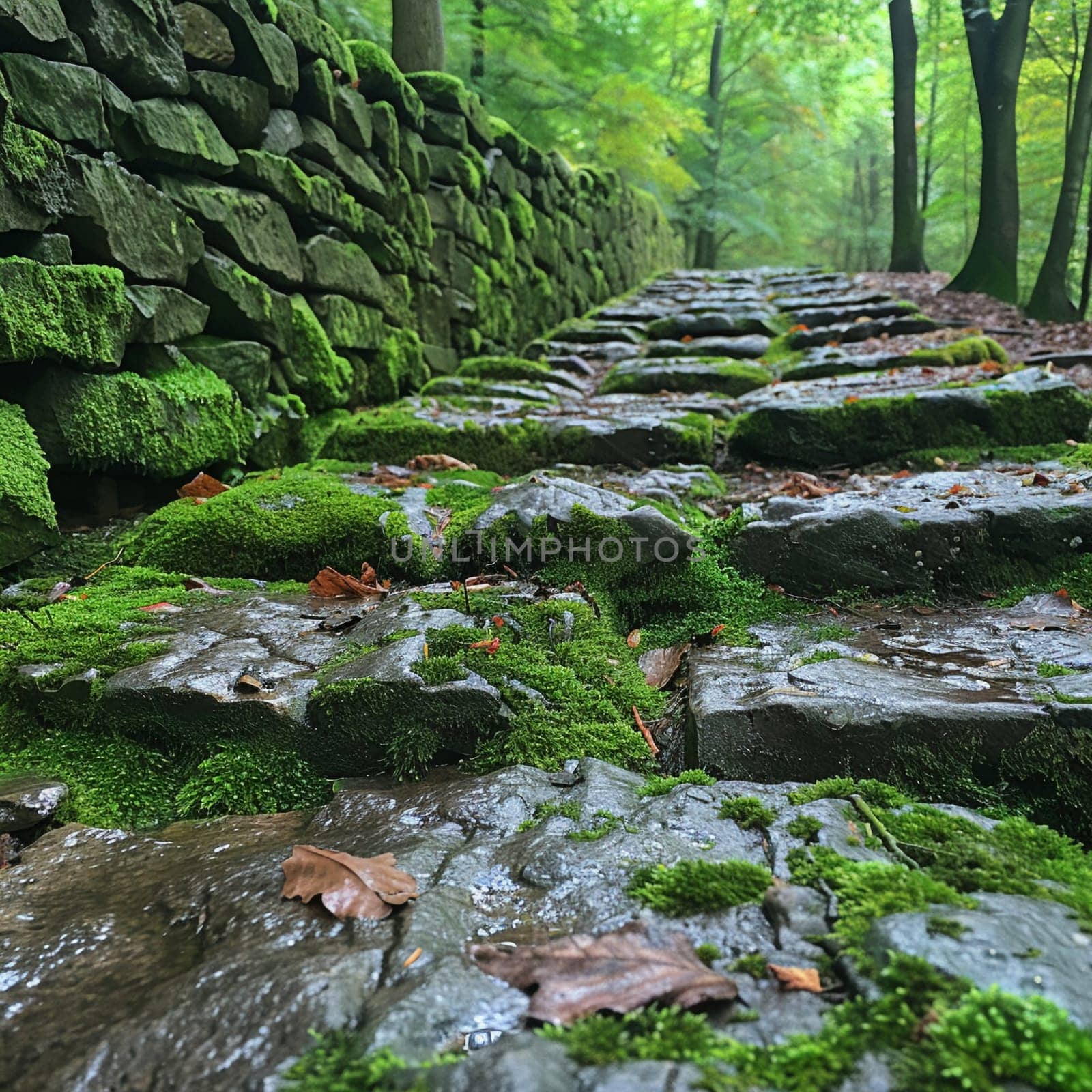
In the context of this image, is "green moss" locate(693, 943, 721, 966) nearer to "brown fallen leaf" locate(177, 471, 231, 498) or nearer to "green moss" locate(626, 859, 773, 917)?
"green moss" locate(626, 859, 773, 917)

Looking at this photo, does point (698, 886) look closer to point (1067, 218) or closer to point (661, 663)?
point (661, 663)

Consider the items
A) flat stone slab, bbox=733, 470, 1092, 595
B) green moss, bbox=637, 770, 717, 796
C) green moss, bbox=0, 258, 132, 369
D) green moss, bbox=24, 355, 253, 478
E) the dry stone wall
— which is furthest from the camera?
green moss, bbox=24, 355, 253, 478

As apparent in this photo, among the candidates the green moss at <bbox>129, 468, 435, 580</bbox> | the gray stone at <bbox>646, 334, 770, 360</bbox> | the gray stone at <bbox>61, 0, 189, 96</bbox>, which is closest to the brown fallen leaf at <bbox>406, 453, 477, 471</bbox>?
the green moss at <bbox>129, 468, 435, 580</bbox>

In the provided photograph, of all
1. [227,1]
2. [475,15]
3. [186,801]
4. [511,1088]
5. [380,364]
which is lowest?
[186,801]

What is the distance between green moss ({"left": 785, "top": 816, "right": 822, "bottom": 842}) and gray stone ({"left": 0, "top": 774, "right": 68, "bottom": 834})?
175cm

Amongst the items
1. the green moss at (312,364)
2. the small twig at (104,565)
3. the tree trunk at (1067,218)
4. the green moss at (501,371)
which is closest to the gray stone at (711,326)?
the green moss at (501,371)

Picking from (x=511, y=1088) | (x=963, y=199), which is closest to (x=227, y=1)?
(x=511, y=1088)

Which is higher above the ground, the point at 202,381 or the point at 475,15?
the point at 475,15

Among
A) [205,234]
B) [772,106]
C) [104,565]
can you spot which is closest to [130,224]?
[205,234]

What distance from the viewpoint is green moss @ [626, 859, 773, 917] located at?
121 centimetres

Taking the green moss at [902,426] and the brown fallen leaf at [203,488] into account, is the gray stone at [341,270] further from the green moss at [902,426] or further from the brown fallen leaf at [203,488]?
the green moss at [902,426]

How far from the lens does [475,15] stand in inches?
319

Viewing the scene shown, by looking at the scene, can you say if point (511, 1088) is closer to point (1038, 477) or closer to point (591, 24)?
point (1038, 477)

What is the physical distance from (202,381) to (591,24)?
964 centimetres
